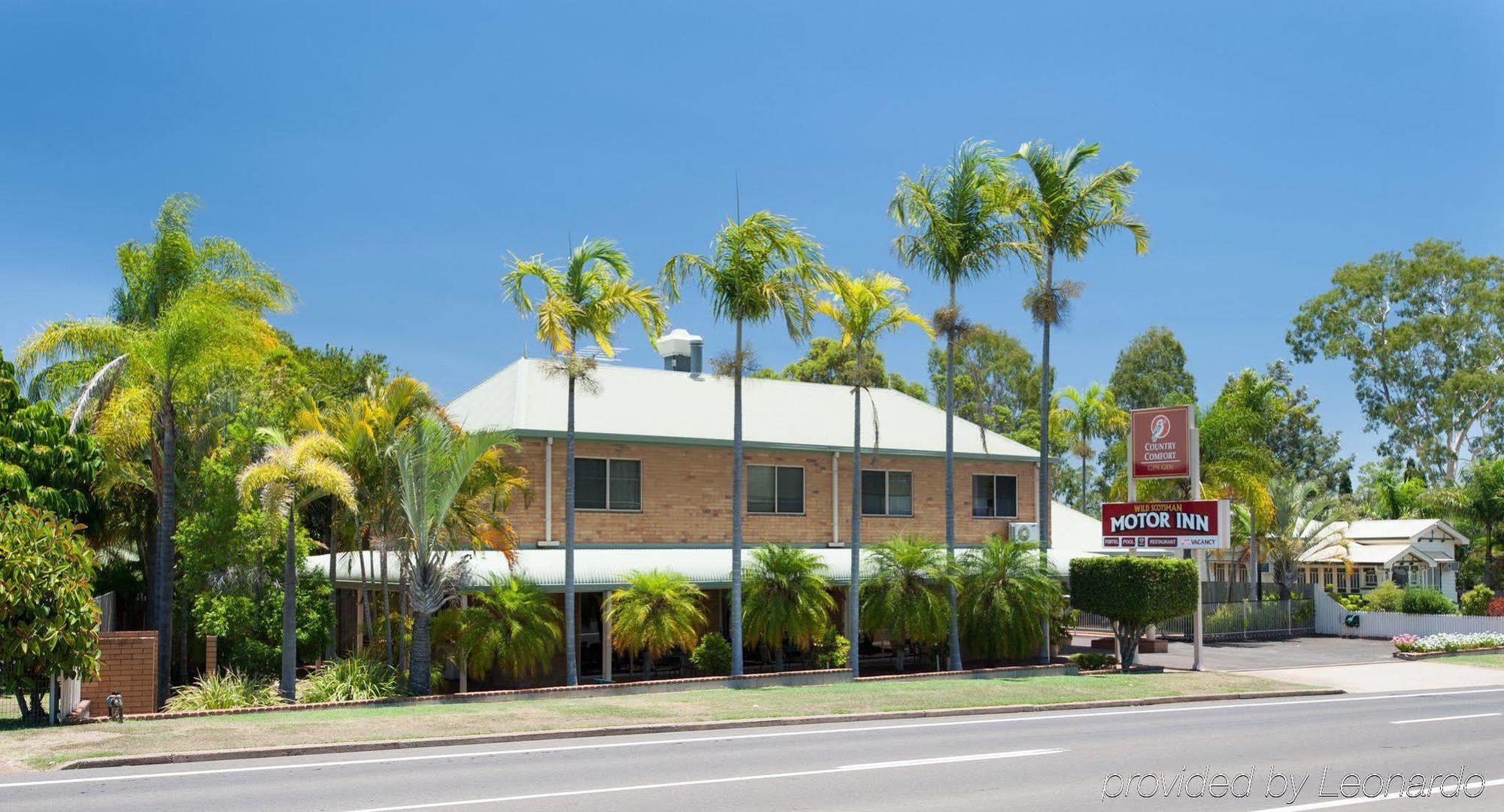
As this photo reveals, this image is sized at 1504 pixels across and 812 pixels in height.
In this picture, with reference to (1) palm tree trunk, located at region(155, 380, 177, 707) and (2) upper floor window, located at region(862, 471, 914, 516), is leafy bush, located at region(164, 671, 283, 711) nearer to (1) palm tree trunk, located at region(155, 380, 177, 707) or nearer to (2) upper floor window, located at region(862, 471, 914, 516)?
(1) palm tree trunk, located at region(155, 380, 177, 707)

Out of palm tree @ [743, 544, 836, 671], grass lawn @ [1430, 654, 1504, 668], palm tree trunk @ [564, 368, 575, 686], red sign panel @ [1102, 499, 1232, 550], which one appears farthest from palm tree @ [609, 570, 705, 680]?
grass lawn @ [1430, 654, 1504, 668]

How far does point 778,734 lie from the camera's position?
18.0 metres

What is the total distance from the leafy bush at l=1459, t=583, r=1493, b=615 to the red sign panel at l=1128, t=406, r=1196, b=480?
67.6 feet

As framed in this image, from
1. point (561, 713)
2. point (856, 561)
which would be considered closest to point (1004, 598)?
point (856, 561)

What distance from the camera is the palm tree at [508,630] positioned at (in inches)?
912

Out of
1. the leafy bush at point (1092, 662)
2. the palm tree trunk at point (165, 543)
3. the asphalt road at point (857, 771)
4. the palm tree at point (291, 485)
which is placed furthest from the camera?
the leafy bush at point (1092, 662)

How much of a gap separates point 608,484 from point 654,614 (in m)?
4.66

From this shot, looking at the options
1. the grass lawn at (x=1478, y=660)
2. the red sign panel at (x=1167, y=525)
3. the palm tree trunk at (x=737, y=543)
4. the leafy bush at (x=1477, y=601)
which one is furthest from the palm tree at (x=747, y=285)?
the leafy bush at (x=1477, y=601)

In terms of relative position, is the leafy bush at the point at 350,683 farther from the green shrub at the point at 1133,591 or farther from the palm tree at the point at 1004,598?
the green shrub at the point at 1133,591

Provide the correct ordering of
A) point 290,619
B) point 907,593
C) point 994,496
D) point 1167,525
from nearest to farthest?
point 290,619 → point 907,593 → point 1167,525 → point 994,496

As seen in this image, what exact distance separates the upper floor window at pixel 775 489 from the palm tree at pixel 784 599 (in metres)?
3.72

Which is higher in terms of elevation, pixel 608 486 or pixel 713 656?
pixel 608 486

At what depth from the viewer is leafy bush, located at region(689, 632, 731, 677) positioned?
25688mm

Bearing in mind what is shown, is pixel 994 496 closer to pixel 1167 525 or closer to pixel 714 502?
pixel 1167 525
